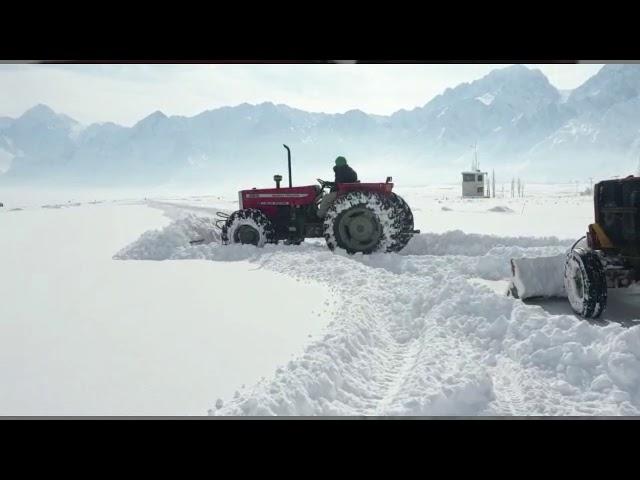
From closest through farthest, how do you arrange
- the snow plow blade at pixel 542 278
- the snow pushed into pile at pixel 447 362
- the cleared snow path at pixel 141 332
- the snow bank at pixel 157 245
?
the cleared snow path at pixel 141 332
the snow pushed into pile at pixel 447 362
the snow plow blade at pixel 542 278
the snow bank at pixel 157 245

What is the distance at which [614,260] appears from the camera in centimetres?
468

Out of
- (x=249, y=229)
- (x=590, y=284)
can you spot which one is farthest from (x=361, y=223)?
(x=590, y=284)

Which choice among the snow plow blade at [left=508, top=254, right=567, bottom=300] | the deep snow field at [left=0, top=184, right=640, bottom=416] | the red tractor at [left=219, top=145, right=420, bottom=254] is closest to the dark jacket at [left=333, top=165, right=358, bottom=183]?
the red tractor at [left=219, top=145, right=420, bottom=254]

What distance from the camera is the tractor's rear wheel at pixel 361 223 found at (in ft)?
26.8

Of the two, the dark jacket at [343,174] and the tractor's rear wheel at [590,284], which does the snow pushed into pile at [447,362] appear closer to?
the tractor's rear wheel at [590,284]

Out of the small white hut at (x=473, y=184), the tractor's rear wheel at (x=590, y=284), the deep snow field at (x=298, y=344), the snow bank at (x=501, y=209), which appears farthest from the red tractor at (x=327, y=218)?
the small white hut at (x=473, y=184)

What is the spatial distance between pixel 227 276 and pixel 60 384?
3452 mm

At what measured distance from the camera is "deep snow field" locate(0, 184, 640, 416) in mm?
2969

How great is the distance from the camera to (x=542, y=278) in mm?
5406

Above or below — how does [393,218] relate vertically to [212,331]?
above

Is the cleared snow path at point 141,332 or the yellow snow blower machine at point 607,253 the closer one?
the cleared snow path at point 141,332

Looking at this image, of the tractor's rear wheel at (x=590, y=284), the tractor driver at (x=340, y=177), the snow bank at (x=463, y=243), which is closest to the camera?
the tractor's rear wheel at (x=590, y=284)
